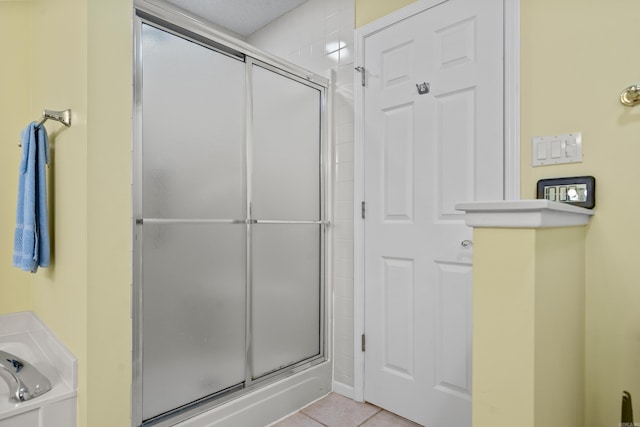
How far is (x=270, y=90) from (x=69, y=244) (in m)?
1.25

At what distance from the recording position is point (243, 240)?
183 cm

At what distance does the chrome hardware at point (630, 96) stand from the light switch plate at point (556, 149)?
17 centimetres

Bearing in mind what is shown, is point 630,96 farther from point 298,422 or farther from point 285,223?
point 298,422

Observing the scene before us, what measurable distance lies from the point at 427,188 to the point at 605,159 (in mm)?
741

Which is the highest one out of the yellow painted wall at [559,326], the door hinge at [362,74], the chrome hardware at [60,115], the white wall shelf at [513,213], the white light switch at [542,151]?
the door hinge at [362,74]

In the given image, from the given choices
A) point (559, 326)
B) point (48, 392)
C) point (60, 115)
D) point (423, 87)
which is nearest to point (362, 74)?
point (423, 87)

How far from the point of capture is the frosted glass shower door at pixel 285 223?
75.2 inches

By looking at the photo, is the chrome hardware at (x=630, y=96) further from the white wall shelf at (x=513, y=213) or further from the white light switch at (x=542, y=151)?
the white wall shelf at (x=513, y=213)

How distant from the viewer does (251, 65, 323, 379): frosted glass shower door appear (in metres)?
1.91

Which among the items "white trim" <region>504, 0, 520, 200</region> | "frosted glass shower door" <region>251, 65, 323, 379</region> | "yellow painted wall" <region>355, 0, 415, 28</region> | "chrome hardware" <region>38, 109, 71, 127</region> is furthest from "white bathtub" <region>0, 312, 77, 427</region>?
"yellow painted wall" <region>355, 0, 415, 28</region>

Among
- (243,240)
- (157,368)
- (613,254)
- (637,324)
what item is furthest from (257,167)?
(637,324)

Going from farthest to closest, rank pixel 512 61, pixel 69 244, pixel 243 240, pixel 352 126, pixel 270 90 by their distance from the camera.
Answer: pixel 352 126, pixel 270 90, pixel 243 240, pixel 512 61, pixel 69 244

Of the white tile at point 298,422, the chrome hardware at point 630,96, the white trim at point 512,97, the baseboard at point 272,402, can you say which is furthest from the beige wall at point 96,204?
the chrome hardware at point 630,96

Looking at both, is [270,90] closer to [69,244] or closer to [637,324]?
[69,244]
